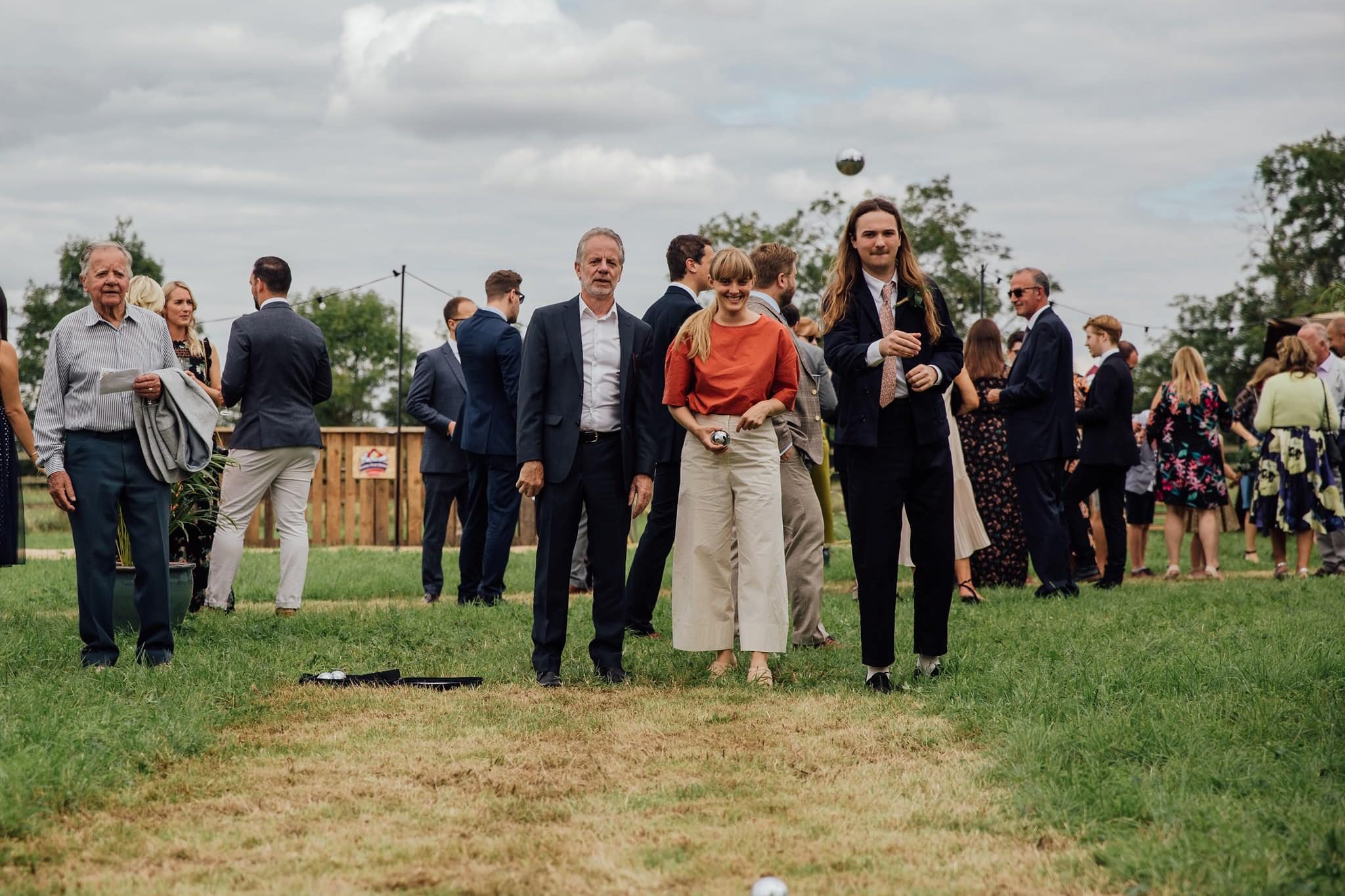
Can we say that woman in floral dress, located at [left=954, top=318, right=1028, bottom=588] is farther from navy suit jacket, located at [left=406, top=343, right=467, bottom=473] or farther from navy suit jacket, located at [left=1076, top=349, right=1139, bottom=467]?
navy suit jacket, located at [left=406, top=343, right=467, bottom=473]

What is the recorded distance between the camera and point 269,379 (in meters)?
8.40

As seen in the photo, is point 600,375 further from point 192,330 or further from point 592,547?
point 192,330

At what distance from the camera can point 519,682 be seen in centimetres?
595

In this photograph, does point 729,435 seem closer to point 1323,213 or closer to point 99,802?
point 99,802

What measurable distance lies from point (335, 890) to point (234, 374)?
5.82 metres

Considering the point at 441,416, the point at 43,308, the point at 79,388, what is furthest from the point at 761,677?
the point at 43,308

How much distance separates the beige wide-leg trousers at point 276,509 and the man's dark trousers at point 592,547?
2.86 metres

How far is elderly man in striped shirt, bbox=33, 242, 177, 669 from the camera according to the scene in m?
6.05

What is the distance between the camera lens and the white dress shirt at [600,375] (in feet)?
19.9

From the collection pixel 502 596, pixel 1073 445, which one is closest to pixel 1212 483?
pixel 1073 445

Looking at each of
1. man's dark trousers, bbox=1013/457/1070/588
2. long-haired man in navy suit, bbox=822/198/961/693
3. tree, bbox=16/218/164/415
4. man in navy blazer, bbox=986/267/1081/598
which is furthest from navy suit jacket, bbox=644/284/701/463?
tree, bbox=16/218/164/415

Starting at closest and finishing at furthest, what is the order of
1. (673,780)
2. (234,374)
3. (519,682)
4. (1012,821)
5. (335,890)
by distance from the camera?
(335,890) < (1012,821) < (673,780) < (519,682) < (234,374)

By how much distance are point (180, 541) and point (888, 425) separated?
4609 millimetres

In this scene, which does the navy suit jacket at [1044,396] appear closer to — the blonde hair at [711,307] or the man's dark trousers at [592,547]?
the blonde hair at [711,307]
